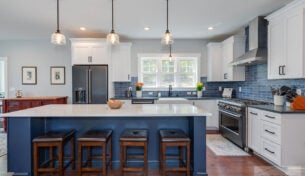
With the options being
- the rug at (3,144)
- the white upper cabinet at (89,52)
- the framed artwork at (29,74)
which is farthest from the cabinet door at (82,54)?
the rug at (3,144)

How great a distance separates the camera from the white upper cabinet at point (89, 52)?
534 cm

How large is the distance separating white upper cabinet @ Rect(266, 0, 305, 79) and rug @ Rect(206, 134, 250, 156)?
153 centimetres

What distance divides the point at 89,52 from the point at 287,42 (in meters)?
4.35

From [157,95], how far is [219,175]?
11.2ft

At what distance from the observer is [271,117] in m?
3.11

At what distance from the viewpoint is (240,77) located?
511 centimetres

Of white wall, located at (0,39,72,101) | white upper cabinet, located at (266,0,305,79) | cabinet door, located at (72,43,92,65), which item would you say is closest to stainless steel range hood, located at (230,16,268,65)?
white upper cabinet, located at (266,0,305,79)

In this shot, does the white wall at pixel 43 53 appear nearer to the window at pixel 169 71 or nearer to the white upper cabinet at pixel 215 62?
the window at pixel 169 71

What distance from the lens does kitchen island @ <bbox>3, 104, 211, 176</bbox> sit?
257cm

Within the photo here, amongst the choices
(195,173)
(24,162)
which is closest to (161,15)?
(195,173)

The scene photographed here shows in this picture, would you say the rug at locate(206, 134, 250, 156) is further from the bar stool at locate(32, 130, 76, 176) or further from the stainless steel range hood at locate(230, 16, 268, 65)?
the bar stool at locate(32, 130, 76, 176)

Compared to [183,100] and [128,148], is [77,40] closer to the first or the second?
[183,100]

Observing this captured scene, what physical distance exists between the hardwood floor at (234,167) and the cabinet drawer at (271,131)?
18.0 inches

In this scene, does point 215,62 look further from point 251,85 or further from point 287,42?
point 287,42
